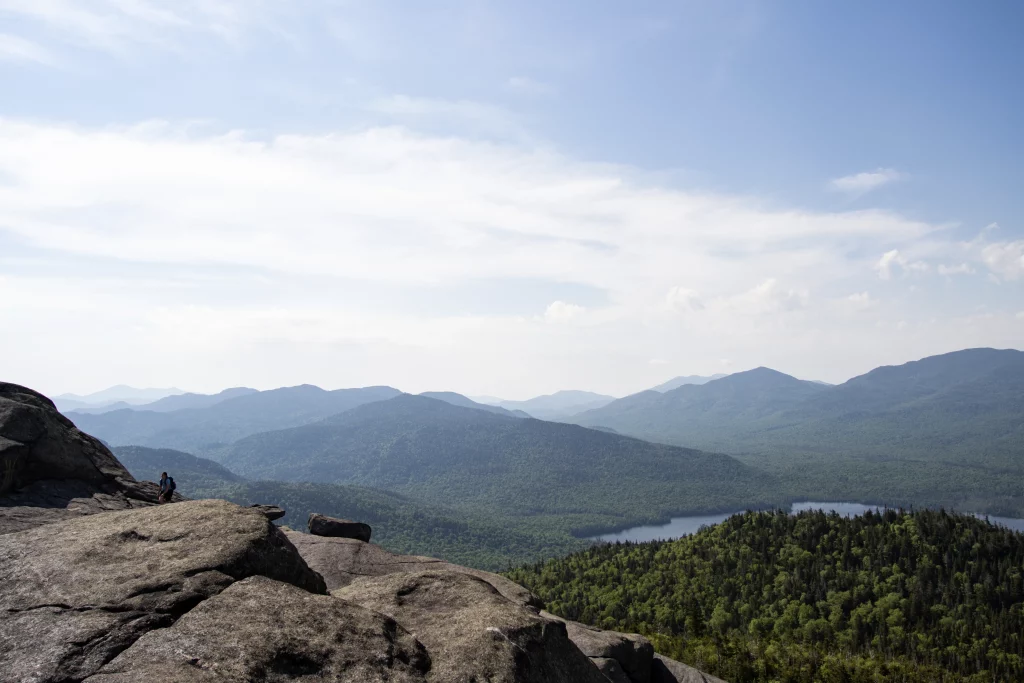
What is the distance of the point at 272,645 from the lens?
14.5 metres

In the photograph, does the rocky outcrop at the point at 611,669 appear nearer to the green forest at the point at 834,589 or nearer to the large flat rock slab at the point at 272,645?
the large flat rock slab at the point at 272,645

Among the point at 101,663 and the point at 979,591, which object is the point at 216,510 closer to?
the point at 101,663

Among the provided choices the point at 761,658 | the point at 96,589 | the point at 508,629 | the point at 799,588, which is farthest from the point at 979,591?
the point at 96,589

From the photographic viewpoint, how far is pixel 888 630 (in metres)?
147

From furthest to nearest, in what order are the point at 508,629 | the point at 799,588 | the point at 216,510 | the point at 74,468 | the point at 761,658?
the point at 799,588 < the point at 761,658 < the point at 74,468 < the point at 216,510 < the point at 508,629

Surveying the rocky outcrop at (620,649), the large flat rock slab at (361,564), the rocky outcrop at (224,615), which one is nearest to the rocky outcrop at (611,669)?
the rocky outcrop at (620,649)

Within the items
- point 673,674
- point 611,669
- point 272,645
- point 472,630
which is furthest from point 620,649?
point 272,645

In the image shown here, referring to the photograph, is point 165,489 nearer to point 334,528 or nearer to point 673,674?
point 334,528

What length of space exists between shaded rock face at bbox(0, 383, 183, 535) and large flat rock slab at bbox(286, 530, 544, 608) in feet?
35.3

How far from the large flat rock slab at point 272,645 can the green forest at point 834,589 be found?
366 ft

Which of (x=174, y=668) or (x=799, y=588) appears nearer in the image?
(x=174, y=668)

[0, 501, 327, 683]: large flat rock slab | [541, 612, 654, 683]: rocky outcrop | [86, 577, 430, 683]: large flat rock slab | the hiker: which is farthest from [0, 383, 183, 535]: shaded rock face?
[541, 612, 654, 683]: rocky outcrop

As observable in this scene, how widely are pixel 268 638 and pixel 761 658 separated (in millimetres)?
90148

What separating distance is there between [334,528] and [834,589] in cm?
17112
